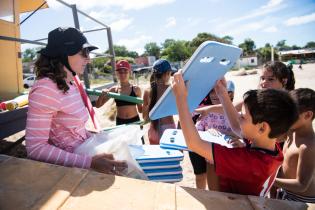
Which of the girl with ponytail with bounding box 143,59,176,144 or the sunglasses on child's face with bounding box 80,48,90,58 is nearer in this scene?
the sunglasses on child's face with bounding box 80,48,90,58

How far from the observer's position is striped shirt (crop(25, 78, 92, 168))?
54.1 inches

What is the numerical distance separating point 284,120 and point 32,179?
127 centimetres

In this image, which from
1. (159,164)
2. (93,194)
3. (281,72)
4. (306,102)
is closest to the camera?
(93,194)

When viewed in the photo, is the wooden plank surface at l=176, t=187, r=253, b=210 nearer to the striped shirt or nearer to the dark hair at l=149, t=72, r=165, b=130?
the striped shirt

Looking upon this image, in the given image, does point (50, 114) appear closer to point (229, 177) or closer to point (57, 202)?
point (57, 202)

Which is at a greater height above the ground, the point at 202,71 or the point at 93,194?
the point at 202,71

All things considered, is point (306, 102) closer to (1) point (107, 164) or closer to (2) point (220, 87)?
(2) point (220, 87)

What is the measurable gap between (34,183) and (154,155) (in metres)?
0.69

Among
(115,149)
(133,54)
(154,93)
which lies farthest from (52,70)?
(133,54)

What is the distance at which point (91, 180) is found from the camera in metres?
1.23

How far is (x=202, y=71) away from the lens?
152cm

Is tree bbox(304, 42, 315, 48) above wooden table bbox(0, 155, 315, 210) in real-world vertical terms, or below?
above

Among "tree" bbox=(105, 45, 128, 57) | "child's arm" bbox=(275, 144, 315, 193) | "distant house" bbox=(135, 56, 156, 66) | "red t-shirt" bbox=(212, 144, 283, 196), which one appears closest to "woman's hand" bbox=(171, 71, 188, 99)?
"red t-shirt" bbox=(212, 144, 283, 196)

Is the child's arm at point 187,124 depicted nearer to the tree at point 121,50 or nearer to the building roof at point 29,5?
the building roof at point 29,5
